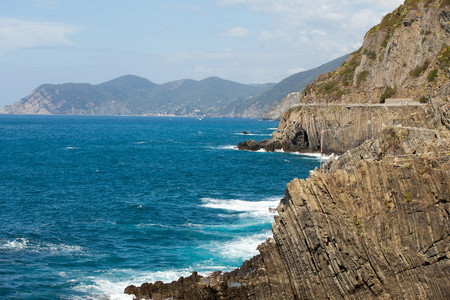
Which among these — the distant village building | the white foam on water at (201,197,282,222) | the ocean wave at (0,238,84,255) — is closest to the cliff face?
the distant village building

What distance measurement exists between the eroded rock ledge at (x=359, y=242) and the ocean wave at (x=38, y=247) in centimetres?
1355

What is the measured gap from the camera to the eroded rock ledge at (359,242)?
21688mm

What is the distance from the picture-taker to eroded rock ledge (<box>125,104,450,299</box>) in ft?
71.2

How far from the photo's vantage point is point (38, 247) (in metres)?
35.3

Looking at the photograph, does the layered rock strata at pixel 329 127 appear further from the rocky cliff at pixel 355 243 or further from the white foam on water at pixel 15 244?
the white foam on water at pixel 15 244

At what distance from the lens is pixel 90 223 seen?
41969 mm

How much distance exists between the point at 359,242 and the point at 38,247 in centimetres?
2561

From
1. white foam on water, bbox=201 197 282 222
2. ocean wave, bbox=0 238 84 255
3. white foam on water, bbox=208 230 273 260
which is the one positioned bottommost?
ocean wave, bbox=0 238 84 255

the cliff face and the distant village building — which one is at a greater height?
the cliff face

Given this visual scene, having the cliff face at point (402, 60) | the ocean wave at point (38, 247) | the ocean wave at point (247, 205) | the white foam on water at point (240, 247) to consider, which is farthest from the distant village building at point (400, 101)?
the ocean wave at point (38, 247)

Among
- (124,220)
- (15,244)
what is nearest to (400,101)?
(124,220)

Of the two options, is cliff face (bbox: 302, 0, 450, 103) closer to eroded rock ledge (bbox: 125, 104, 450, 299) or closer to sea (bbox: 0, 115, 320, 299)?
sea (bbox: 0, 115, 320, 299)

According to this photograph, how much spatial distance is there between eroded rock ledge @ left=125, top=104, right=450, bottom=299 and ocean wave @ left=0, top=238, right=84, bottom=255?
44.4 feet

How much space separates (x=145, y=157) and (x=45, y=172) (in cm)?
2593
